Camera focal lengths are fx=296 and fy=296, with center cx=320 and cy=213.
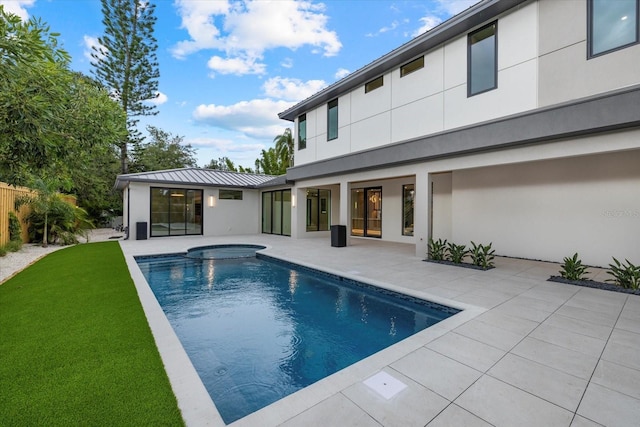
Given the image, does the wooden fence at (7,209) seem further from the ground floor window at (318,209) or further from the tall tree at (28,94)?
the ground floor window at (318,209)

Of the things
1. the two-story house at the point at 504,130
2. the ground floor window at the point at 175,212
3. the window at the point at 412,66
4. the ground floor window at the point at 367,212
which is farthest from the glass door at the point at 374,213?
the ground floor window at the point at 175,212

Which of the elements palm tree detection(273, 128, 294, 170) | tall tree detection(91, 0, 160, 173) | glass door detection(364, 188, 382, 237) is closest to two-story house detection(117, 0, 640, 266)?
glass door detection(364, 188, 382, 237)

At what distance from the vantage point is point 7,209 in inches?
413

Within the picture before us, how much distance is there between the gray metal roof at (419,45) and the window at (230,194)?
22.4 ft

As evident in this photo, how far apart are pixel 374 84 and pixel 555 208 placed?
6665mm

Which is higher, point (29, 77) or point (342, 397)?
point (29, 77)

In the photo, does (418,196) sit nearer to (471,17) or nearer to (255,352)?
(471,17)

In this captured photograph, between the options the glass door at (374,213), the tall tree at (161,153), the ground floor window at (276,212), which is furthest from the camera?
the tall tree at (161,153)

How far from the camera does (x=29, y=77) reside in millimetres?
3143

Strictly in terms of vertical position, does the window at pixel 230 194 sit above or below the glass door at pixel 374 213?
above

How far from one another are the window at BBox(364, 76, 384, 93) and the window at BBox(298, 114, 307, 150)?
→ 12.5 feet

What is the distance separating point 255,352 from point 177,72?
21.4m

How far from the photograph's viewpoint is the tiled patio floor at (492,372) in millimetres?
2229

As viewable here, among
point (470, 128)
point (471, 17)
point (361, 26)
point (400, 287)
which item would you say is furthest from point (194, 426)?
point (361, 26)
